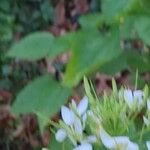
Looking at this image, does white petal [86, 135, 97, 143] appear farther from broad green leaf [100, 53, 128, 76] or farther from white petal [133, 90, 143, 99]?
broad green leaf [100, 53, 128, 76]

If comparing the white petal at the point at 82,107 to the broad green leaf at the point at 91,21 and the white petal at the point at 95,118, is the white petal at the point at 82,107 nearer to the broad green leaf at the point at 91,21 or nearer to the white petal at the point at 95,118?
the white petal at the point at 95,118

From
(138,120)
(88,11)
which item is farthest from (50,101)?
(88,11)

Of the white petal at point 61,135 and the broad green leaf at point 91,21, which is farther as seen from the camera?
the broad green leaf at point 91,21

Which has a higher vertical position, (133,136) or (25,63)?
(133,136)

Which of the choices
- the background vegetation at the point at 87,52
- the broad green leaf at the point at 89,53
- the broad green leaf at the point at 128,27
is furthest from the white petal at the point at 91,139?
the broad green leaf at the point at 128,27

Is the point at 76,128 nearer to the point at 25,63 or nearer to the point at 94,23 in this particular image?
the point at 94,23

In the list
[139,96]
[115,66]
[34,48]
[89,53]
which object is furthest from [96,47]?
[139,96]
